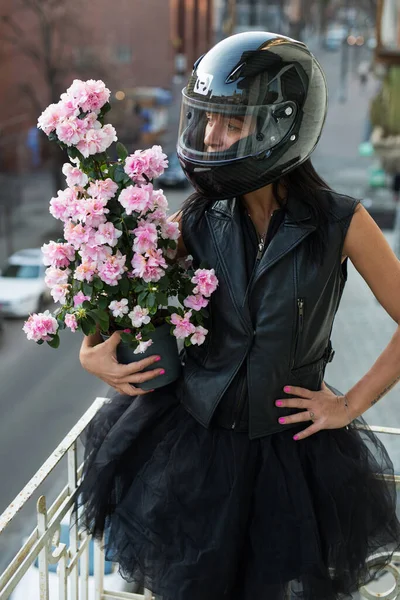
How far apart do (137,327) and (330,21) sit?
51.5 meters

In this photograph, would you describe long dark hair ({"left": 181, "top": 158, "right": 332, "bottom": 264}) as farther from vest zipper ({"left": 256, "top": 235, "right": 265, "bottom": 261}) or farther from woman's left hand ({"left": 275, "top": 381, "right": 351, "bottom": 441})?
woman's left hand ({"left": 275, "top": 381, "right": 351, "bottom": 441})

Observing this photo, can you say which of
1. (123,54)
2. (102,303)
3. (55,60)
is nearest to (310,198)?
(102,303)

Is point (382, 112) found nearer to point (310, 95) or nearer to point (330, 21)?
point (310, 95)

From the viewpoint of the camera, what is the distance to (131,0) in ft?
90.3

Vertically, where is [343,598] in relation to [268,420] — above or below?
below

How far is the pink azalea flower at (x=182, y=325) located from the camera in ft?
4.91

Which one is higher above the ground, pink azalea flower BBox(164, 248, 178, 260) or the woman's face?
the woman's face

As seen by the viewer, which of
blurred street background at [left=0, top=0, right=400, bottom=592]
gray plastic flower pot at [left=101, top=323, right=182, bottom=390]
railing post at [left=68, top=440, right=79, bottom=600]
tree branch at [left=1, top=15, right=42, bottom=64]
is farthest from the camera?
tree branch at [left=1, top=15, right=42, bottom=64]

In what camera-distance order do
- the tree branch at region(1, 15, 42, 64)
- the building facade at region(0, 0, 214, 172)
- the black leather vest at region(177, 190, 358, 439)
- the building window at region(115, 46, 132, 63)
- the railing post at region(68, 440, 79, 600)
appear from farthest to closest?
1. the building window at region(115, 46, 132, 63)
2. the tree branch at region(1, 15, 42, 64)
3. the building facade at region(0, 0, 214, 172)
4. the railing post at region(68, 440, 79, 600)
5. the black leather vest at region(177, 190, 358, 439)

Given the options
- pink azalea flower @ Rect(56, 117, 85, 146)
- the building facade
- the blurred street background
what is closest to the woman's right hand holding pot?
pink azalea flower @ Rect(56, 117, 85, 146)

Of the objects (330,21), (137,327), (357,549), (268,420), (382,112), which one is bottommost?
(330,21)

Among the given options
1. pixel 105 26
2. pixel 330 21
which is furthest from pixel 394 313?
pixel 330 21

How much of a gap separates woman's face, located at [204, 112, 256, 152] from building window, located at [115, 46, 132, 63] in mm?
28153

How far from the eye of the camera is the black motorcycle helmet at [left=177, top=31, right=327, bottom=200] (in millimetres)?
1366
